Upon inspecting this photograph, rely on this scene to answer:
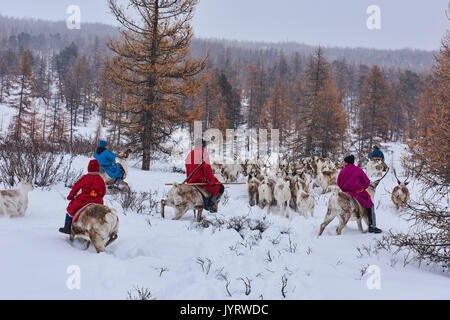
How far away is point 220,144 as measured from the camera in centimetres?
3142

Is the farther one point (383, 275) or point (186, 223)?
point (186, 223)

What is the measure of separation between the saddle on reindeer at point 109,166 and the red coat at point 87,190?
363cm

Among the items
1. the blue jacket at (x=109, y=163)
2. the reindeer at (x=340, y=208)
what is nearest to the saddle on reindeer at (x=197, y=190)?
the reindeer at (x=340, y=208)

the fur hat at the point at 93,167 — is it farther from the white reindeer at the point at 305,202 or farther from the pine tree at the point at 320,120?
the pine tree at the point at 320,120

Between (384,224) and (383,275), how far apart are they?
4.15m

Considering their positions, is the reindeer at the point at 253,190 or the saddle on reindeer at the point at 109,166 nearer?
the saddle on reindeer at the point at 109,166

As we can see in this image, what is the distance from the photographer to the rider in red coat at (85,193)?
14.0 ft

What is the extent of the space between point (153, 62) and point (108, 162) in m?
7.36

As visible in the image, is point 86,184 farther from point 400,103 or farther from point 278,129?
point 400,103

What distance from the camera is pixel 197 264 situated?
13.0 ft

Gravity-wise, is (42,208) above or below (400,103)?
below

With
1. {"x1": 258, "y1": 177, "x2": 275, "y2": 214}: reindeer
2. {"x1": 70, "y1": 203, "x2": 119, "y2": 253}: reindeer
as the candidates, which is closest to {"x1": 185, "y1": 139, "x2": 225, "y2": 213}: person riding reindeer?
{"x1": 258, "y1": 177, "x2": 275, "y2": 214}: reindeer
